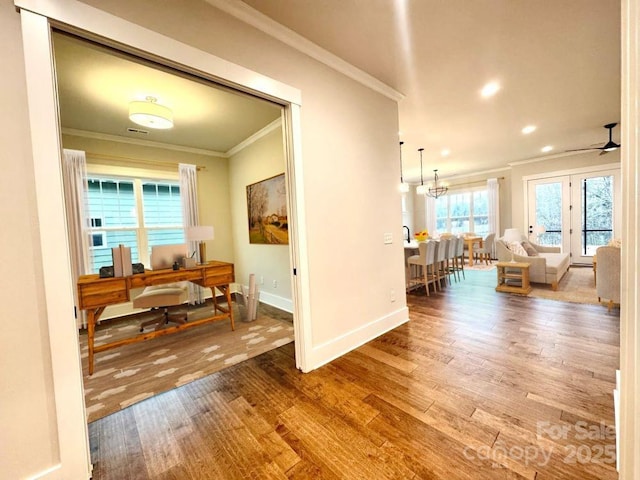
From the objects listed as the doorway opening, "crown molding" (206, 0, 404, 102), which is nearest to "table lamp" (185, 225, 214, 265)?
the doorway opening

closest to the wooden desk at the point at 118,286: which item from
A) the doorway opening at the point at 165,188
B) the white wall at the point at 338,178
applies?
the doorway opening at the point at 165,188

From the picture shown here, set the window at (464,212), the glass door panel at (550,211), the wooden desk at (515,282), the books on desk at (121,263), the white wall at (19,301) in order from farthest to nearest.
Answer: the window at (464,212)
the glass door panel at (550,211)
the wooden desk at (515,282)
the books on desk at (121,263)
the white wall at (19,301)

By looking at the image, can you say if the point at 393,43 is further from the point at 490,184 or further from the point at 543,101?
the point at 490,184

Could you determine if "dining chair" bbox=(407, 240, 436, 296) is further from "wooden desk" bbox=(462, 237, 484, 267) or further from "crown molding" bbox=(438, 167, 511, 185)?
"crown molding" bbox=(438, 167, 511, 185)

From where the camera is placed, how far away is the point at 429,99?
3.33 metres

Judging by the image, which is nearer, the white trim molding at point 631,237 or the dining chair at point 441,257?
the white trim molding at point 631,237

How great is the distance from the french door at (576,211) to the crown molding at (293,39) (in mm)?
6564

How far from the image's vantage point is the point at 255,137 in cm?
420

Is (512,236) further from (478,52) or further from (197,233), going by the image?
(197,233)

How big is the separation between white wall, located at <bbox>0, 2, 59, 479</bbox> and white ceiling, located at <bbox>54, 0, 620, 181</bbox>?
411 millimetres

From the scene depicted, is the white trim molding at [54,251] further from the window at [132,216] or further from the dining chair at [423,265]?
the dining chair at [423,265]

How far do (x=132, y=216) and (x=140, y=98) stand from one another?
2109 millimetres

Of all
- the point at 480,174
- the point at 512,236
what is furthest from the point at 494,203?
the point at 512,236

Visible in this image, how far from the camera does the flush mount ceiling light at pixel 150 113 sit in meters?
2.61
